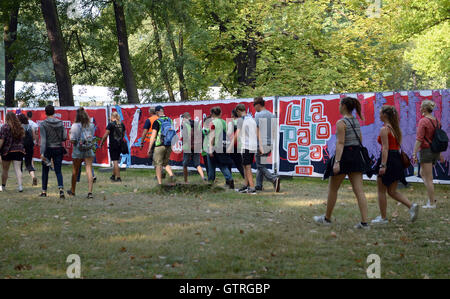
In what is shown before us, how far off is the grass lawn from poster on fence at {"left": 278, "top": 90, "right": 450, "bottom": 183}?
1.80m

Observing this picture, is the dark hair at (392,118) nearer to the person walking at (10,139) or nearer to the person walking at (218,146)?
the person walking at (218,146)

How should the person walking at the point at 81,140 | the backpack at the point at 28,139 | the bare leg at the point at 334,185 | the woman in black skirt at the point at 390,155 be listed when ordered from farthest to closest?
the backpack at the point at 28,139 < the person walking at the point at 81,140 < the woman in black skirt at the point at 390,155 < the bare leg at the point at 334,185

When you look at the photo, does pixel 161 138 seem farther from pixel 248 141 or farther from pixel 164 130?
pixel 248 141

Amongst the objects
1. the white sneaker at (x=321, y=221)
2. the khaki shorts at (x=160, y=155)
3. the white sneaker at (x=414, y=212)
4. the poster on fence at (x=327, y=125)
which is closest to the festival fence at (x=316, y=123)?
the poster on fence at (x=327, y=125)

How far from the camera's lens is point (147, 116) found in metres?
18.8

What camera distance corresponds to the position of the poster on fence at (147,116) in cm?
1667

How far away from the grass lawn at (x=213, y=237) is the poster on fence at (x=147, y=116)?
191 inches

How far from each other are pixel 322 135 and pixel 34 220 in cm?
820

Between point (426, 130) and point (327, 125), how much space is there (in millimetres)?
4564

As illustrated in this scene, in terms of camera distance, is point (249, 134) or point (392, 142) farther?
point (249, 134)

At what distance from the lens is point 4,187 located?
1395cm

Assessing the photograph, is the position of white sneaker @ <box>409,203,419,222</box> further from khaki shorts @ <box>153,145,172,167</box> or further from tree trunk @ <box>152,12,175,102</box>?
tree trunk @ <box>152,12,175,102</box>

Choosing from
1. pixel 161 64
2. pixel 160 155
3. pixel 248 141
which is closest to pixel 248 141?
pixel 248 141
